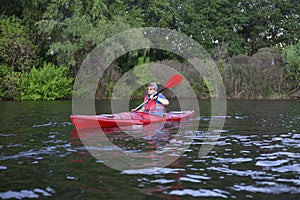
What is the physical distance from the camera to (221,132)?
318 inches

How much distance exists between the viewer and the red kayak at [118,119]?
806cm

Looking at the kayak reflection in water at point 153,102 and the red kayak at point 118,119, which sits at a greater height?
the kayak reflection in water at point 153,102

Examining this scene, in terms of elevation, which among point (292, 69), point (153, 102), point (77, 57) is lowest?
point (153, 102)

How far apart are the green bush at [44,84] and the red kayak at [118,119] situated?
13391 mm

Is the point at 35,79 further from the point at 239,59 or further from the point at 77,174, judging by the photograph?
the point at 77,174

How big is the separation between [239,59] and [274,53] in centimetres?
278

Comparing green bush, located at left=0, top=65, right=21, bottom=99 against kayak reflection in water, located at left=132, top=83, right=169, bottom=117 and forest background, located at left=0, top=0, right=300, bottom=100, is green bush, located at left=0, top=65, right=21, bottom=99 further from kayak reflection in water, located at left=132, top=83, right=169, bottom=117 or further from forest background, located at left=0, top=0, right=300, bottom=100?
kayak reflection in water, located at left=132, top=83, right=169, bottom=117

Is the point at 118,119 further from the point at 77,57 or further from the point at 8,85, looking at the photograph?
the point at 77,57

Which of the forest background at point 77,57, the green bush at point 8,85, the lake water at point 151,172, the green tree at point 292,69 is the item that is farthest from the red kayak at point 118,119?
the green tree at point 292,69

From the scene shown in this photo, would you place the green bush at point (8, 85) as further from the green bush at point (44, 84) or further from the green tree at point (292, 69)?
the green tree at point (292, 69)

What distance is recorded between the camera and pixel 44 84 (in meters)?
22.6

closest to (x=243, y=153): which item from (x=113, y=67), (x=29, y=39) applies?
(x=113, y=67)

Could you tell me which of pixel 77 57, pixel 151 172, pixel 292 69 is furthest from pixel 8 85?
pixel 151 172

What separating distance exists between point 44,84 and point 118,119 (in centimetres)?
1513
